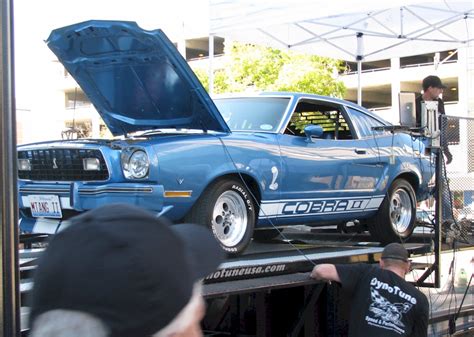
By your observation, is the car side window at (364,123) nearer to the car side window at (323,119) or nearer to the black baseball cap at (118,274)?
the car side window at (323,119)

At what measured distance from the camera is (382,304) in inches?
192

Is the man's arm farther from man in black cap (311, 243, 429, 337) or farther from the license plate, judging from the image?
the license plate

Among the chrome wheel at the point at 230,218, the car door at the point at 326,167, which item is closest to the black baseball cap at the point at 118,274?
the chrome wheel at the point at 230,218

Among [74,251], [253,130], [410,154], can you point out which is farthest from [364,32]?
[74,251]

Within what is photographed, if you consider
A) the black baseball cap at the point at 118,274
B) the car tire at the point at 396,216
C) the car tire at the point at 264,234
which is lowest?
the car tire at the point at 264,234

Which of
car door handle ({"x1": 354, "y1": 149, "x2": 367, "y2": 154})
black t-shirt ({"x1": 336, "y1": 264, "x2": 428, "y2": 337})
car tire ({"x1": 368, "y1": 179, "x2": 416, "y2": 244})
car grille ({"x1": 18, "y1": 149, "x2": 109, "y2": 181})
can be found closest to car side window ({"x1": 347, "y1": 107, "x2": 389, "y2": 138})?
car door handle ({"x1": 354, "y1": 149, "x2": 367, "y2": 154})

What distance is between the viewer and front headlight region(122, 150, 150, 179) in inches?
176

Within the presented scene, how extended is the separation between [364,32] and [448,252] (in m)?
5.55

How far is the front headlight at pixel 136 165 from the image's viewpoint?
14.7 feet

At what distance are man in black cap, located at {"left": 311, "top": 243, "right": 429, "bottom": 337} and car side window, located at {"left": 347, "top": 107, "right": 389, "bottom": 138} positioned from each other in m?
1.77

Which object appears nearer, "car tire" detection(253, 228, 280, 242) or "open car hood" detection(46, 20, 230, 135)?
"open car hood" detection(46, 20, 230, 135)

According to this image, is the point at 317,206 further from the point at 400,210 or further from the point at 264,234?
the point at 400,210

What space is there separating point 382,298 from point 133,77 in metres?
2.40

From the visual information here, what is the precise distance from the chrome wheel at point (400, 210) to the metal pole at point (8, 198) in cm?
467
